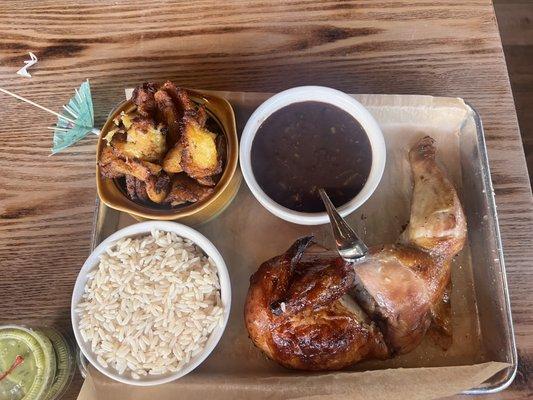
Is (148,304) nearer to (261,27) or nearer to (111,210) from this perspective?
(111,210)

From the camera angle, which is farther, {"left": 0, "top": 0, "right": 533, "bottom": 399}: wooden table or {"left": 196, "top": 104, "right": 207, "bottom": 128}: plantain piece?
{"left": 0, "top": 0, "right": 533, "bottom": 399}: wooden table

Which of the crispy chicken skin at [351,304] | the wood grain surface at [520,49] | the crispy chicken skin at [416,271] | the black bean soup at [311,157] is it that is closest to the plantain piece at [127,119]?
the black bean soup at [311,157]

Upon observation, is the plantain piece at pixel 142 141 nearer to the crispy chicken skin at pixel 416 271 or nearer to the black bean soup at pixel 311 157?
the black bean soup at pixel 311 157

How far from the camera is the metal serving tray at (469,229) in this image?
1.72 meters

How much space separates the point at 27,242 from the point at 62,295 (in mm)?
243

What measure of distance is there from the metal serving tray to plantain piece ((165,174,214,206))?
0.22 meters

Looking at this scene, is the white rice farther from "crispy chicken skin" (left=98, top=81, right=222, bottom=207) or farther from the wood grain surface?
the wood grain surface

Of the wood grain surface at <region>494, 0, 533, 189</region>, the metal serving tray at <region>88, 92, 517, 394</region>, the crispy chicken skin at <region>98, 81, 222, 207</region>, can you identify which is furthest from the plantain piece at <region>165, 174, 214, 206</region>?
the wood grain surface at <region>494, 0, 533, 189</region>

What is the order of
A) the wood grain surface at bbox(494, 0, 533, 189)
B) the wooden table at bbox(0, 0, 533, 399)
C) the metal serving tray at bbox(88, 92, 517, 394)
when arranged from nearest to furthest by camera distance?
1. the metal serving tray at bbox(88, 92, 517, 394)
2. the wooden table at bbox(0, 0, 533, 399)
3. the wood grain surface at bbox(494, 0, 533, 189)

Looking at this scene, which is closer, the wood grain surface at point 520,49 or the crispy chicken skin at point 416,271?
the crispy chicken skin at point 416,271

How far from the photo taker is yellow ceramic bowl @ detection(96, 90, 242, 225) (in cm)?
168

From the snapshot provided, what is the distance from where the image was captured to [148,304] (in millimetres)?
1708

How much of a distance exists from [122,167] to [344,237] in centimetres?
71

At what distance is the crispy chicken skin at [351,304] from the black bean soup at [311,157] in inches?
6.4
